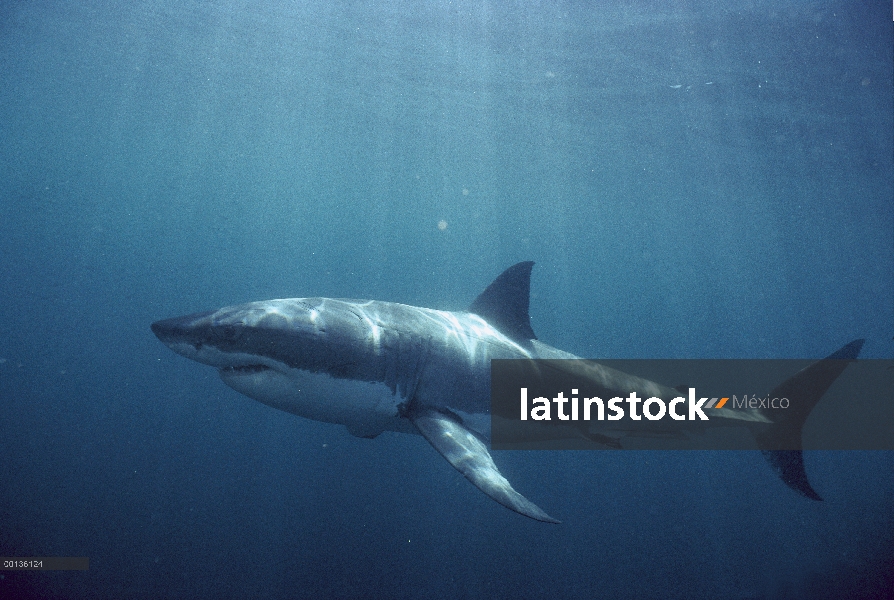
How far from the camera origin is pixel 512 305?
6480mm

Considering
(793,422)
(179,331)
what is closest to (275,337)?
(179,331)

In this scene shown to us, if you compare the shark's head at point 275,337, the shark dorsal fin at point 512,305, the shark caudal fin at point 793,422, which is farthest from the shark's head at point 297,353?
the shark caudal fin at point 793,422

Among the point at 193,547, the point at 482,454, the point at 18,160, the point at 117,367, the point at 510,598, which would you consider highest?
the point at 18,160

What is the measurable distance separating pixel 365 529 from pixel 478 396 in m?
11.9

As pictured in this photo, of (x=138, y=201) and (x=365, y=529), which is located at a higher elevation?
(x=138, y=201)

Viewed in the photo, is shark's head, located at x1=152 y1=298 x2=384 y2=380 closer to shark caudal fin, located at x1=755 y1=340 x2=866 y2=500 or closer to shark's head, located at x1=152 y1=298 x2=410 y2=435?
shark's head, located at x1=152 y1=298 x2=410 y2=435

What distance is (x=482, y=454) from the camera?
454 cm

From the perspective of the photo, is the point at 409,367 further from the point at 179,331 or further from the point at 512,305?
the point at 179,331

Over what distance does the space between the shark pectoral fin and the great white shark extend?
0.05 feet

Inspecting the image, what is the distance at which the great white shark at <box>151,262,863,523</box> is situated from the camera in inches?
165

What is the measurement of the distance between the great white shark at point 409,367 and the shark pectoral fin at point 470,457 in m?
0.01

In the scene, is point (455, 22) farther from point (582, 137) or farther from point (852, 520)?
point (852, 520)

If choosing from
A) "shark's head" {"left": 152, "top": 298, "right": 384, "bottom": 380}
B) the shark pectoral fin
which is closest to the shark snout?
"shark's head" {"left": 152, "top": 298, "right": 384, "bottom": 380}

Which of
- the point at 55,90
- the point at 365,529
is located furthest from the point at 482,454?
the point at 55,90
